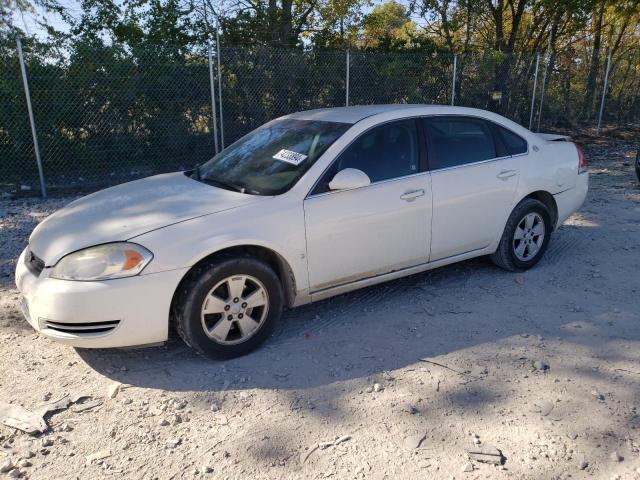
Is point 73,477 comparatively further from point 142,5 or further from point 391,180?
point 142,5

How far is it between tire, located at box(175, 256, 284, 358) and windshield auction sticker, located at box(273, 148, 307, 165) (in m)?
0.89

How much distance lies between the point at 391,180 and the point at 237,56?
6.71m

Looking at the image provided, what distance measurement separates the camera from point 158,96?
9.67 metres

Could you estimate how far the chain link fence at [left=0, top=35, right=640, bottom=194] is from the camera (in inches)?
350

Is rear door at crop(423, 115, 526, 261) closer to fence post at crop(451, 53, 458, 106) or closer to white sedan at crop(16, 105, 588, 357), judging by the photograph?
white sedan at crop(16, 105, 588, 357)

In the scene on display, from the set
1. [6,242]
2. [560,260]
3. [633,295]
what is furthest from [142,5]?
[633,295]

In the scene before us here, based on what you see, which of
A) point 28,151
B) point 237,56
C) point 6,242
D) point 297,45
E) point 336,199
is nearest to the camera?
point 336,199

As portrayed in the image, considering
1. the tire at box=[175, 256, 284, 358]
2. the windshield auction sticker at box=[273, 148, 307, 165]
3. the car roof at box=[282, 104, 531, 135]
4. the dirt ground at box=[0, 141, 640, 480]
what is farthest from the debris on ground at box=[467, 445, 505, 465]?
the car roof at box=[282, 104, 531, 135]

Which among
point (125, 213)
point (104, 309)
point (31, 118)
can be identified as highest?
point (31, 118)

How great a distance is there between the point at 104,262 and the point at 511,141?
3.65 meters

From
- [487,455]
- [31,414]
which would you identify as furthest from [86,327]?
[487,455]

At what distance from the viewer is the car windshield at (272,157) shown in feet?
13.4

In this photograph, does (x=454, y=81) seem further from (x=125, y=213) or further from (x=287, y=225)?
(x=125, y=213)

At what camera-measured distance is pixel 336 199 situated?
3.97 metres
